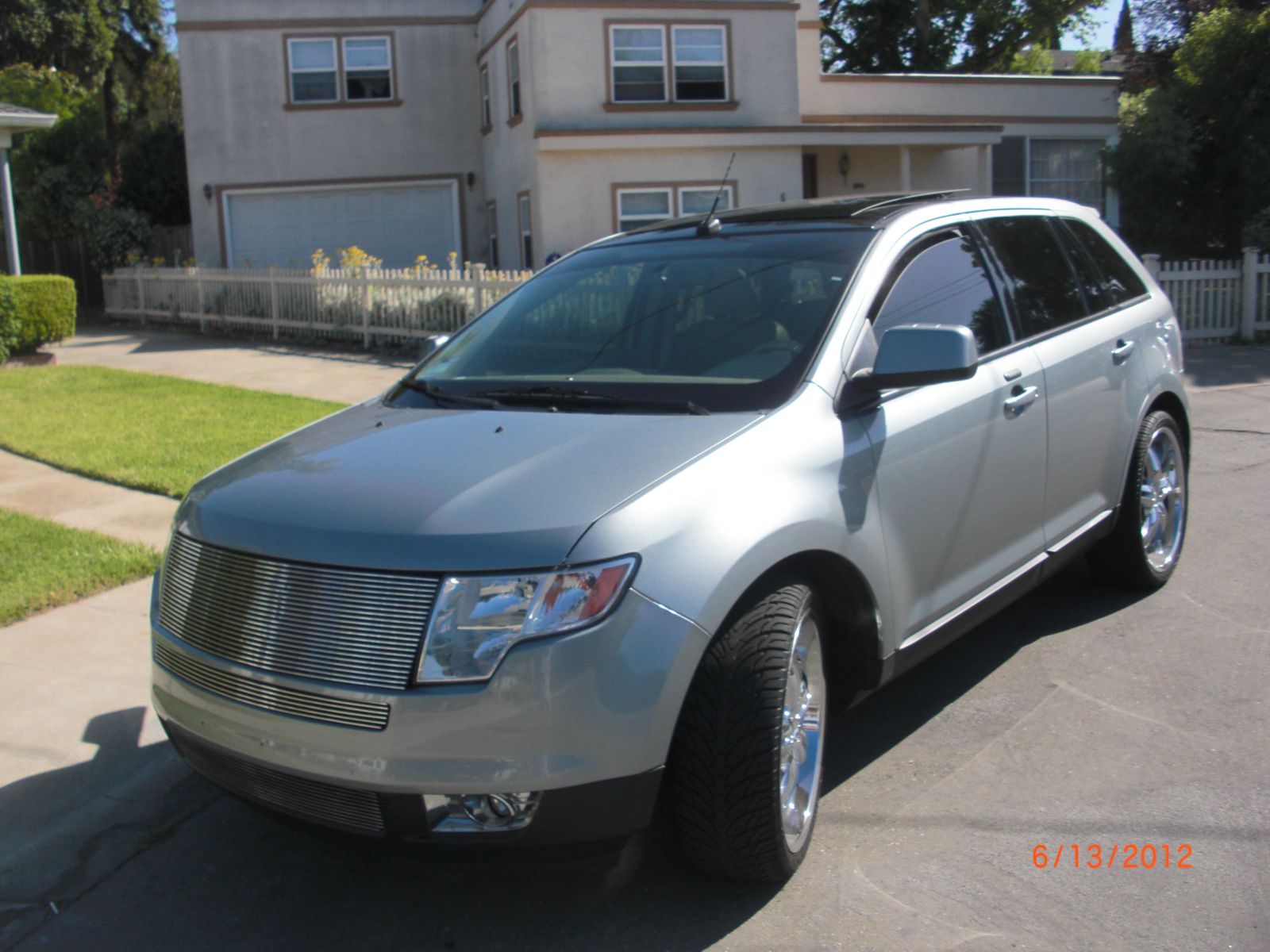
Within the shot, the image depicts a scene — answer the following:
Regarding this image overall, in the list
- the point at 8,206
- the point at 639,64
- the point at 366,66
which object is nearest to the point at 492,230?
the point at 366,66

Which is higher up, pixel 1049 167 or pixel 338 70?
pixel 338 70

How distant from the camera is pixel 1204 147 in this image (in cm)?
2055

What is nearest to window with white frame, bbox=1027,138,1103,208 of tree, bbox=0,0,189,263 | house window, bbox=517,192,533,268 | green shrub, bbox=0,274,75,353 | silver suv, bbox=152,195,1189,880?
house window, bbox=517,192,533,268

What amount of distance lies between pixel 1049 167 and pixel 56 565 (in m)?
22.7

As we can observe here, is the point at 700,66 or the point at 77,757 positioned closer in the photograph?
the point at 77,757

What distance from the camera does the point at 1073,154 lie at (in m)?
25.1

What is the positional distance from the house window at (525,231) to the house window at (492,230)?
1.98 m

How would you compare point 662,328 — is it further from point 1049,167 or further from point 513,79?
point 1049,167

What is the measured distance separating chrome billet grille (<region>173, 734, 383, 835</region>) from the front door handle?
2705 millimetres

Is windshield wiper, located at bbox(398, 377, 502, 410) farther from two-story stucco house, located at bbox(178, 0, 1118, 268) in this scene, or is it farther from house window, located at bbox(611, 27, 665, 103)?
house window, located at bbox(611, 27, 665, 103)

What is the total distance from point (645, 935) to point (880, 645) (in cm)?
114

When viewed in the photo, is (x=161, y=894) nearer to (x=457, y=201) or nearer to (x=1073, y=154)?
(x=457, y=201)

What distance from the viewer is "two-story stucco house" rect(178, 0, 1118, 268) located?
2055 centimetres

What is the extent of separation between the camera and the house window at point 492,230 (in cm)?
2366
